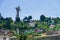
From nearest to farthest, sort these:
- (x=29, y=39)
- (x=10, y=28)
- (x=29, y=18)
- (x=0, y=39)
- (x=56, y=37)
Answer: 1. (x=56, y=37)
2. (x=29, y=39)
3. (x=0, y=39)
4. (x=10, y=28)
5. (x=29, y=18)

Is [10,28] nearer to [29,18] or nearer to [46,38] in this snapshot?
[29,18]

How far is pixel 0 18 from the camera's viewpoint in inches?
2825

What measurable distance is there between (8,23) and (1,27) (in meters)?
1.59

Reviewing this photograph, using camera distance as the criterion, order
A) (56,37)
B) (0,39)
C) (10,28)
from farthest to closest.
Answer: (10,28)
(0,39)
(56,37)

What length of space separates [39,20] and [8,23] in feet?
43.1

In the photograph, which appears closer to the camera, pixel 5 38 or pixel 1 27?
pixel 5 38

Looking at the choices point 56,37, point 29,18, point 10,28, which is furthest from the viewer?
point 29,18

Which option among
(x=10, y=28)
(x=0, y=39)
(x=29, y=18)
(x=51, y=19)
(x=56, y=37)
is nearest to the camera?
(x=56, y=37)

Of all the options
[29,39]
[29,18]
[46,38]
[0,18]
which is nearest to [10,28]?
[0,18]

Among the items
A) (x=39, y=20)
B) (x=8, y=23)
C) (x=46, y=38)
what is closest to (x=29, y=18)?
(x=39, y=20)

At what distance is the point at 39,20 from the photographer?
2884 inches

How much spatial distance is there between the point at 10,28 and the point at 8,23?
2.05 m

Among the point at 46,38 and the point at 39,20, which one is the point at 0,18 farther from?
the point at 46,38

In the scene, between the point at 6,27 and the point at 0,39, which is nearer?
the point at 0,39
